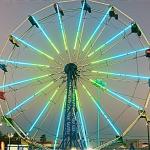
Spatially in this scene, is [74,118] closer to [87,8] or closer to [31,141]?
[31,141]

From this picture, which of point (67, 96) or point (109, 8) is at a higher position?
point (109, 8)

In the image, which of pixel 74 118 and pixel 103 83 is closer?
pixel 103 83

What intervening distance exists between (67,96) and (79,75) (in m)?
2.28

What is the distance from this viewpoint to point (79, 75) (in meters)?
36.0

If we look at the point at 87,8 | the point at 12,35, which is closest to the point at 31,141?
the point at 12,35

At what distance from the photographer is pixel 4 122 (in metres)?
36.0

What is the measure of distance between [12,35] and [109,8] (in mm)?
9070

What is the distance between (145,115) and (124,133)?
7.39 feet

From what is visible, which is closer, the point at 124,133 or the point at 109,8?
the point at 124,133

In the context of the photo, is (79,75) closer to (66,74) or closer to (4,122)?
(66,74)

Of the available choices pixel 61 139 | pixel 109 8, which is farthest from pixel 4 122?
pixel 109 8

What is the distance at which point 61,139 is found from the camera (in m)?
38.0

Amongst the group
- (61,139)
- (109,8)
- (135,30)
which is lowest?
(61,139)

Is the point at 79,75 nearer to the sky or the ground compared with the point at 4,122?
nearer to the sky
